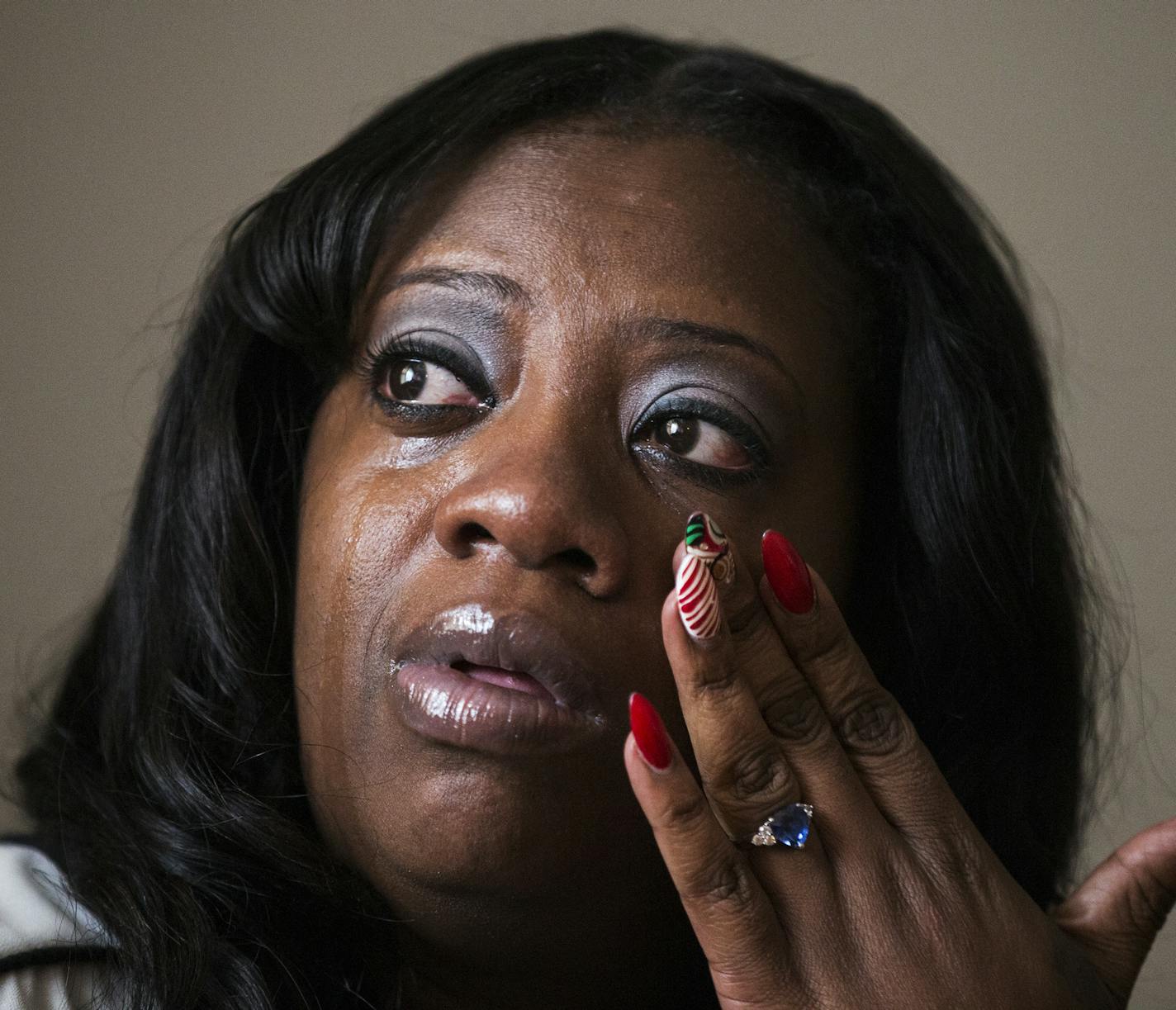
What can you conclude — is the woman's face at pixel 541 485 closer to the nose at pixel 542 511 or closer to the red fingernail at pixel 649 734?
the nose at pixel 542 511

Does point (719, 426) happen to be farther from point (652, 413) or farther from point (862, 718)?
point (862, 718)

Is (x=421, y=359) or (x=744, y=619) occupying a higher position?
(x=421, y=359)

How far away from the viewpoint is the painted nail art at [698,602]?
1.06 meters

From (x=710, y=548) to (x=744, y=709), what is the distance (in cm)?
13

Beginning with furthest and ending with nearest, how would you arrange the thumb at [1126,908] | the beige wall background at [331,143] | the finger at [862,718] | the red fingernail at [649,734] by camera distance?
the beige wall background at [331,143] < the thumb at [1126,908] < the finger at [862,718] < the red fingernail at [649,734]

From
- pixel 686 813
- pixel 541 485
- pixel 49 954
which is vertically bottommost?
pixel 49 954

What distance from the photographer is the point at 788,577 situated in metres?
1.11

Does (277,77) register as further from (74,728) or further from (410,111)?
(74,728)

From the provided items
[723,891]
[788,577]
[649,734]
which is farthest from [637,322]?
[723,891]

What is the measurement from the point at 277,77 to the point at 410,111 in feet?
2.54

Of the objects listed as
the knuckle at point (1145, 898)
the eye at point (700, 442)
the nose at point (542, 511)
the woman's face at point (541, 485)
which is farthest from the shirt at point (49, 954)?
the knuckle at point (1145, 898)

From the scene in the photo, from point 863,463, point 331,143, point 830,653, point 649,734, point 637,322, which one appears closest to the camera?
point 649,734

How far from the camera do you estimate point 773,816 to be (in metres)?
1.10

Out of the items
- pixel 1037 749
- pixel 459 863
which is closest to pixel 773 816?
pixel 459 863
